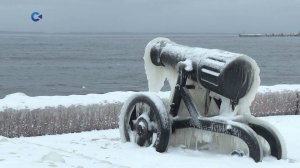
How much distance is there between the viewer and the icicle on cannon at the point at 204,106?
8508 mm

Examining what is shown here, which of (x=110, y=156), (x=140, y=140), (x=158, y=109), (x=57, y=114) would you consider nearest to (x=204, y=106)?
(x=158, y=109)

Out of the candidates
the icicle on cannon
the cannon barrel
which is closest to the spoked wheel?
the icicle on cannon

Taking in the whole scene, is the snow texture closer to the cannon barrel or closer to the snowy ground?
the snowy ground

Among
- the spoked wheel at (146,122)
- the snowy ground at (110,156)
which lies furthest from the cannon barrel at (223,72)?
the snowy ground at (110,156)

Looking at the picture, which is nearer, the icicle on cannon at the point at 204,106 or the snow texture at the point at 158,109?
the icicle on cannon at the point at 204,106

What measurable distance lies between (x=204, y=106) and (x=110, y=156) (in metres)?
1.86

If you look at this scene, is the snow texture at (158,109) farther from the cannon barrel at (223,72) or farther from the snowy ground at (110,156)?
the cannon barrel at (223,72)

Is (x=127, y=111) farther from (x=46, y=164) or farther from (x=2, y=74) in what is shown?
(x=2, y=74)

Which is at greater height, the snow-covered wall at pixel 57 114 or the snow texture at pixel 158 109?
the snow texture at pixel 158 109

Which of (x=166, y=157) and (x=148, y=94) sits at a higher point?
(x=148, y=94)

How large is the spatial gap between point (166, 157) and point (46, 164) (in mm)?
2056

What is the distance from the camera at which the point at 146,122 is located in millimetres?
9219

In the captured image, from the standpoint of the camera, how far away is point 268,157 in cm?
852

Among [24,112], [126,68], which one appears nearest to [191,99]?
[24,112]
